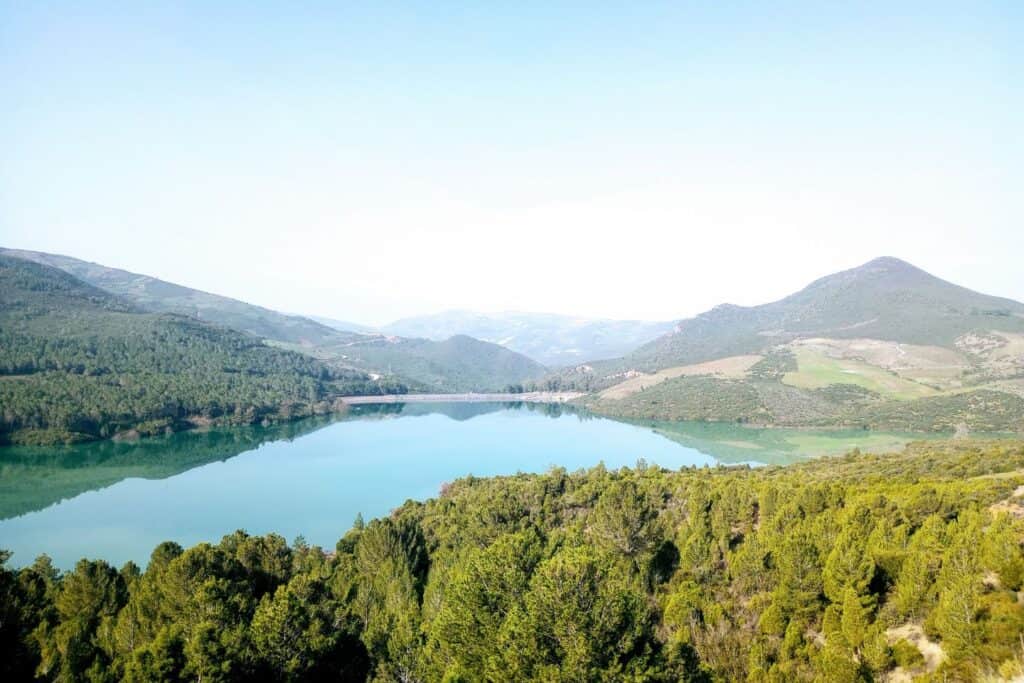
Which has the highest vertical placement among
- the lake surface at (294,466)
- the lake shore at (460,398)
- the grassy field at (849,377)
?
the grassy field at (849,377)

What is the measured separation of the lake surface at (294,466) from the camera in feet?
196

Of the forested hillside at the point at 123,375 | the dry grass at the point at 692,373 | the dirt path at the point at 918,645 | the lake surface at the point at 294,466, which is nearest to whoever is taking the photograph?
the dirt path at the point at 918,645

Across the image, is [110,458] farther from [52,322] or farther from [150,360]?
[52,322]

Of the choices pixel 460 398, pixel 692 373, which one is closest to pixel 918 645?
pixel 692 373

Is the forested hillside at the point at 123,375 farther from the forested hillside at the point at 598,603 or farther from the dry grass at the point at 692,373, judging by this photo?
the forested hillside at the point at 598,603

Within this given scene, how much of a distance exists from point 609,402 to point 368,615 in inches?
5872

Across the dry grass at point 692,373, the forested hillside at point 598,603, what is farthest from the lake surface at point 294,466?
the forested hillside at point 598,603

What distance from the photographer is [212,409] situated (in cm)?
12569

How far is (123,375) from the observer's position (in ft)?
423

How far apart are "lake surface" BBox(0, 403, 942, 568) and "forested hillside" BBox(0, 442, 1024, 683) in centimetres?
3087

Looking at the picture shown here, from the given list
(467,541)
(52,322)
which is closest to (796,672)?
(467,541)

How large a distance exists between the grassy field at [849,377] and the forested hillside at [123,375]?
12350cm

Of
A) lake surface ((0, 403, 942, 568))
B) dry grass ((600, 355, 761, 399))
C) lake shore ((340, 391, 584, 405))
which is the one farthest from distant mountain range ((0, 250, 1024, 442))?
lake surface ((0, 403, 942, 568))

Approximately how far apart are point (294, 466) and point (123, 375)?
63.9 m
